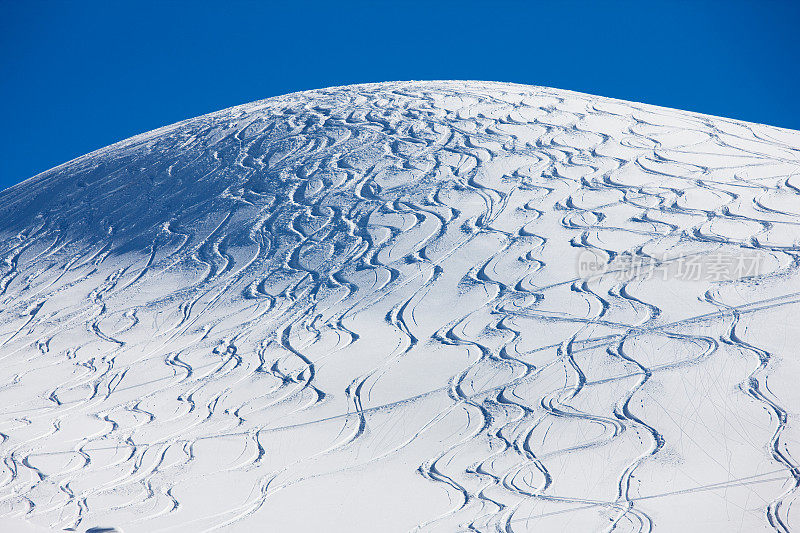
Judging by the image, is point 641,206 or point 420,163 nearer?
point 641,206

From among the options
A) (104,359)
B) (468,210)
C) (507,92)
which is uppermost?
(507,92)

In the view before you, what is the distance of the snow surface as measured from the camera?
4527mm

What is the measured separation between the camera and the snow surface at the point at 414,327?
4.53 meters

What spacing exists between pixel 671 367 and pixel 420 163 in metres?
4.56

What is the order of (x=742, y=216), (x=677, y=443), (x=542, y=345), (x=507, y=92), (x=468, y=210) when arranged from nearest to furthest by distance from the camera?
(x=677, y=443)
(x=542, y=345)
(x=742, y=216)
(x=468, y=210)
(x=507, y=92)

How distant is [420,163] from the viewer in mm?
9250

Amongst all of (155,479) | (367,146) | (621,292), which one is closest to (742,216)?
(621,292)

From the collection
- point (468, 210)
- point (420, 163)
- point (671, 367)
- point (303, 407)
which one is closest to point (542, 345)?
point (671, 367)

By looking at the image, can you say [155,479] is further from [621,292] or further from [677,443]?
[621,292]

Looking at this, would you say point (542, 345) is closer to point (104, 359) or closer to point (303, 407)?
point (303, 407)

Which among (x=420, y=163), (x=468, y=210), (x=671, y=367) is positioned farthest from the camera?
(x=420, y=163)

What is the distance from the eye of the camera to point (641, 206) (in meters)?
7.93

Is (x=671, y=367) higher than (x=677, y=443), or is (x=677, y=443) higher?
(x=671, y=367)

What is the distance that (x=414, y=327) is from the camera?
656cm
